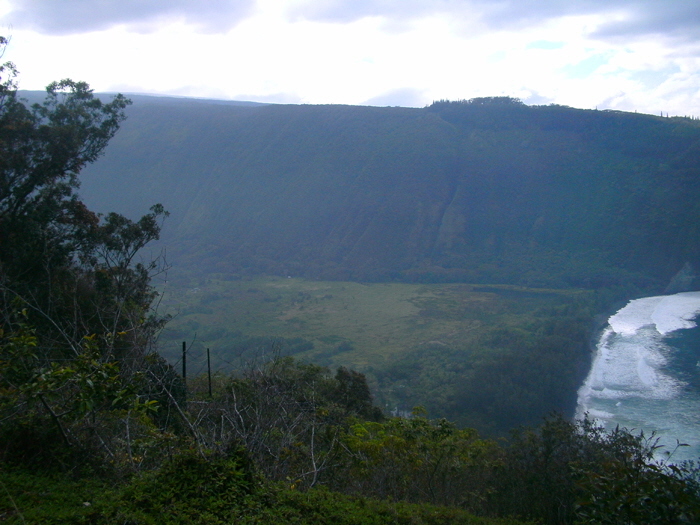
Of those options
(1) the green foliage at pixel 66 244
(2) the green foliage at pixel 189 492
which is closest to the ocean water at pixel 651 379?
(2) the green foliage at pixel 189 492

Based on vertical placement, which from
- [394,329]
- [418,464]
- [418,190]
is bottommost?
Result: [394,329]

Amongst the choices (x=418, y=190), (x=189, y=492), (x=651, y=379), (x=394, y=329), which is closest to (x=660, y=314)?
(x=651, y=379)

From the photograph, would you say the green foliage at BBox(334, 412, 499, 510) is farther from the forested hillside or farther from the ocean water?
the forested hillside

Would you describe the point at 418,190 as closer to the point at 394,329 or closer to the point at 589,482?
the point at 394,329

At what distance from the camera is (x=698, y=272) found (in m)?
38.6

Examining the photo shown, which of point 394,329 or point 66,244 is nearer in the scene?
point 66,244

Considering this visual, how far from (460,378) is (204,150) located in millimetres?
65779

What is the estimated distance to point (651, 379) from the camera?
842 inches

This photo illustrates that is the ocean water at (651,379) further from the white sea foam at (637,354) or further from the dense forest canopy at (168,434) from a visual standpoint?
the dense forest canopy at (168,434)

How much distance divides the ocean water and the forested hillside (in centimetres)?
1422

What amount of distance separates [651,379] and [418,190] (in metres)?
46.0

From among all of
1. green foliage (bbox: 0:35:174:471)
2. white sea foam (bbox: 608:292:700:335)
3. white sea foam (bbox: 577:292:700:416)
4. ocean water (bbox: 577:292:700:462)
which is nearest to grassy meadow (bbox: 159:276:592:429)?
white sea foam (bbox: 577:292:700:416)

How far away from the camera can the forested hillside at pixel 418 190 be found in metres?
48.0

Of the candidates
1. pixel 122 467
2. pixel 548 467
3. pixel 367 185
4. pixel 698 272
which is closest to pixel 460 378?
pixel 548 467
